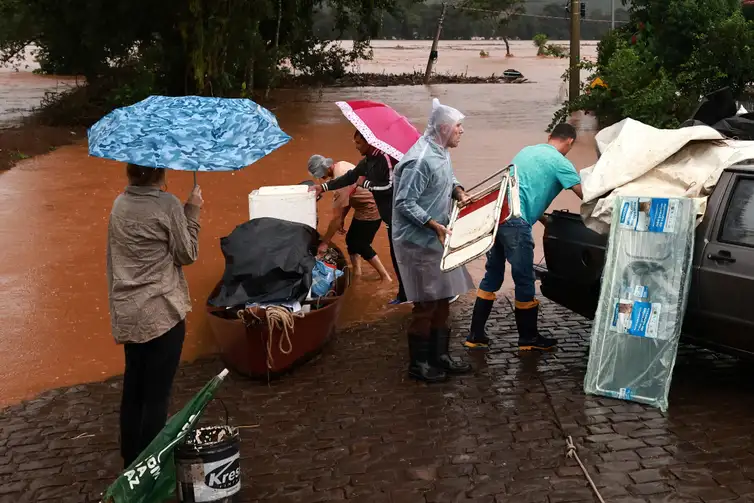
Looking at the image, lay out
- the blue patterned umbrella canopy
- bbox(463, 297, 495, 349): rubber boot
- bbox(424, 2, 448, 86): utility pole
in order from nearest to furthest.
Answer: the blue patterned umbrella canopy → bbox(463, 297, 495, 349): rubber boot → bbox(424, 2, 448, 86): utility pole

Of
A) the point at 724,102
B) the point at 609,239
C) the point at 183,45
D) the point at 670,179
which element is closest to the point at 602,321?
the point at 609,239

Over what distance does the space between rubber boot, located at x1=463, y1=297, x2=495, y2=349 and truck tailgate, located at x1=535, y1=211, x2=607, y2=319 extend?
1.71 feet

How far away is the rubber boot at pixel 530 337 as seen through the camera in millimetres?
7293

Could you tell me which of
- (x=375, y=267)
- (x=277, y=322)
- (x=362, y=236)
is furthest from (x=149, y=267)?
(x=375, y=267)

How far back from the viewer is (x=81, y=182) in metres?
16.5

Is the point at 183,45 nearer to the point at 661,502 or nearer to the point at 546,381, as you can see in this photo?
the point at 546,381

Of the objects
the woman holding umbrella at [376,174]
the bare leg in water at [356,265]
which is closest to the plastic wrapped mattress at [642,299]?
the woman holding umbrella at [376,174]

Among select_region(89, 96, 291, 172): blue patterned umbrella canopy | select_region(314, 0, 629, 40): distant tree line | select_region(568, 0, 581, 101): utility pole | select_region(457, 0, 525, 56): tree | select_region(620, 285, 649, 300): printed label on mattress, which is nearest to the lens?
select_region(89, 96, 291, 172): blue patterned umbrella canopy

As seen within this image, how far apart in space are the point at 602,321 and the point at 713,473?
4.62 ft

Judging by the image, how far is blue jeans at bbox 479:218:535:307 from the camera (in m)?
6.88

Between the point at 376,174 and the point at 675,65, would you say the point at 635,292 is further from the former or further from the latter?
the point at 675,65

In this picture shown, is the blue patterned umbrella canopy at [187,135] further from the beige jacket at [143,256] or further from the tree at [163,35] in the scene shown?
the tree at [163,35]

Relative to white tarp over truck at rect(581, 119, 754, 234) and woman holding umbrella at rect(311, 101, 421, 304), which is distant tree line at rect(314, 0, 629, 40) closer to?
woman holding umbrella at rect(311, 101, 421, 304)

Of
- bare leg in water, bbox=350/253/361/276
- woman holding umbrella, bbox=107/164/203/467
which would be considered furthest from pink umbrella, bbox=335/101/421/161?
woman holding umbrella, bbox=107/164/203/467
